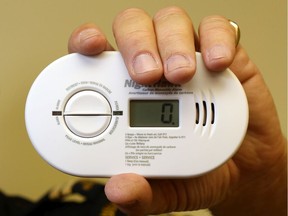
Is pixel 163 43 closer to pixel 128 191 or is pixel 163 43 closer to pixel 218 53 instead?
pixel 218 53

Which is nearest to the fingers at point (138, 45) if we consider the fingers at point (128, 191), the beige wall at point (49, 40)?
the fingers at point (128, 191)

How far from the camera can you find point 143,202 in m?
0.48

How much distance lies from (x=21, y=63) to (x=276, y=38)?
0.52 m

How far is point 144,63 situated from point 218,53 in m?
0.08

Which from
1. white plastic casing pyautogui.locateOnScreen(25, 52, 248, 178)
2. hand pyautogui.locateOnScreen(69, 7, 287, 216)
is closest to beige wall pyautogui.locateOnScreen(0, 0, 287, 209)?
hand pyautogui.locateOnScreen(69, 7, 287, 216)

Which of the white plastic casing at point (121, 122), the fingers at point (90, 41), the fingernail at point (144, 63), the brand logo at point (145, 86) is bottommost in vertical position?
the white plastic casing at point (121, 122)

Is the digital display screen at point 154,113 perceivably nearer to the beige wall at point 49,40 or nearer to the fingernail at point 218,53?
the fingernail at point 218,53

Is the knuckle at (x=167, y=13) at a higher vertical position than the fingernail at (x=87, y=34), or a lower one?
higher

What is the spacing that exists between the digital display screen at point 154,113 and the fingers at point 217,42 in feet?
0.21

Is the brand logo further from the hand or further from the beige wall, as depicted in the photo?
the beige wall

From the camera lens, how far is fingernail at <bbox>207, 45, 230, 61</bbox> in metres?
0.48

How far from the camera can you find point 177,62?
47 cm

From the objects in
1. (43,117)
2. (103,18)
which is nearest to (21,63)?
(103,18)

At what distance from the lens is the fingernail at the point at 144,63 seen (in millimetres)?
468
